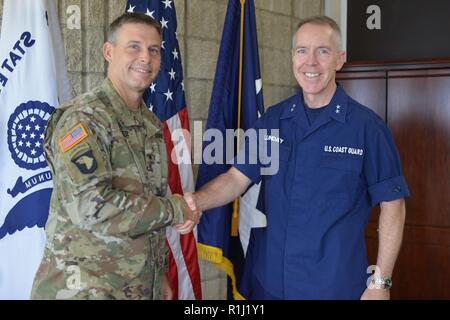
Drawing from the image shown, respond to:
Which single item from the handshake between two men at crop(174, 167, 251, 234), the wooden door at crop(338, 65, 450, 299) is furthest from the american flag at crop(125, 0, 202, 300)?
the wooden door at crop(338, 65, 450, 299)

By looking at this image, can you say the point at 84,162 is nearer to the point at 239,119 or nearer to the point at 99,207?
the point at 99,207

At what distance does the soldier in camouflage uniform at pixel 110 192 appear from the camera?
69.9 inches

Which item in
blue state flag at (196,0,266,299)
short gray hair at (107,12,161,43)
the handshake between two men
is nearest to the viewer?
short gray hair at (107,12,161,43)

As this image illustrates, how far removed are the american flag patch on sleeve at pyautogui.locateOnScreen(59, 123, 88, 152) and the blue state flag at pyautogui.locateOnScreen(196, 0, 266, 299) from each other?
121cm

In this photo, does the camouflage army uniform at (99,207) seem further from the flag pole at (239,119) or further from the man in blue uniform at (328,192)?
the flag pole at (239,119)

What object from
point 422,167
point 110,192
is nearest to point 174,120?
point 110,192

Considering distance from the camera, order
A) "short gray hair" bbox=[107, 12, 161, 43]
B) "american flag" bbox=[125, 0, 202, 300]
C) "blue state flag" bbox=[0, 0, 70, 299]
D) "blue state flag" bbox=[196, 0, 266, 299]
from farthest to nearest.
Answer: "blue state flag" bbox=[196, 0, 266, 299]
"american flag" bbox=[125, 0, 202, 300]
"blue state flag" bbox=[0, 0, 70, 299]
"short gray hair" bbox=[107, 12, 161, 43]

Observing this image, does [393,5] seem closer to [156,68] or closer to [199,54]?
[199,54]

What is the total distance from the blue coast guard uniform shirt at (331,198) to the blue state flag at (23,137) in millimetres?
941

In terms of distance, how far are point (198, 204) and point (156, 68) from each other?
641 mm

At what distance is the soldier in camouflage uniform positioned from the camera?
1.78 meters

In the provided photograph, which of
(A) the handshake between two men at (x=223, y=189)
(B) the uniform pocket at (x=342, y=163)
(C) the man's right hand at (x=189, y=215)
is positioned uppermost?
(B) the uniform pocket at (x=342, y=163)

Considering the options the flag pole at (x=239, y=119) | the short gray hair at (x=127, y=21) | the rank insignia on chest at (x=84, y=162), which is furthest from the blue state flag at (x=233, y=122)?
the rank insignia on chest at (x=84, y=162)

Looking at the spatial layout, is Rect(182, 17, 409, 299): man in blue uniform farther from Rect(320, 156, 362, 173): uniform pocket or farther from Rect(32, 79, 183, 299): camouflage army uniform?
Rect(32, 79, 183, 299): camouflage army uniform
